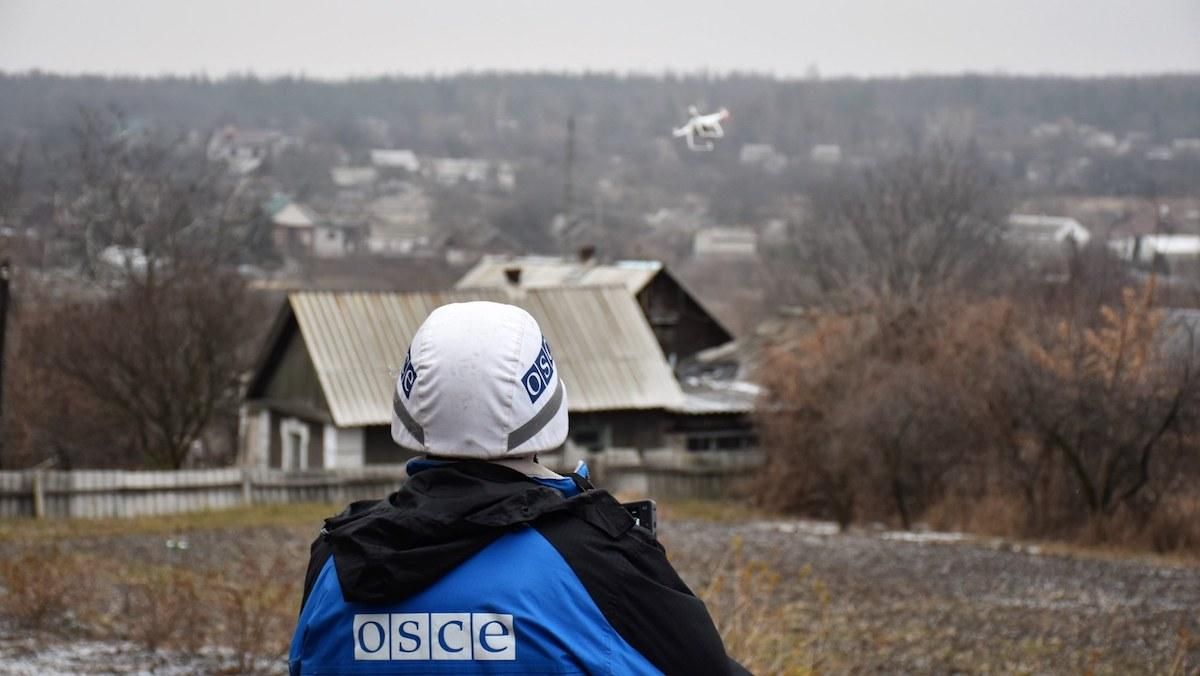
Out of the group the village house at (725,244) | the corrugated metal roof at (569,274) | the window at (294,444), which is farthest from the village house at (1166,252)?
the window at (294,444)

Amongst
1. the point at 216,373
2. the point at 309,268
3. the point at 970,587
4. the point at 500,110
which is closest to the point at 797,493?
the point at 216,373

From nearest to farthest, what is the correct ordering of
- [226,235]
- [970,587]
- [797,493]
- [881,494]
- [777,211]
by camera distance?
[970,587] → [881,494] → [797,493] → [226,235] → [777,211]

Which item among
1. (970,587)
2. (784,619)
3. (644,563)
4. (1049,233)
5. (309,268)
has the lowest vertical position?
(309,268)

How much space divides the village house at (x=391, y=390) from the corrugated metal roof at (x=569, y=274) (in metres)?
4.79

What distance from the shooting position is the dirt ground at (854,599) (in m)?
9.66

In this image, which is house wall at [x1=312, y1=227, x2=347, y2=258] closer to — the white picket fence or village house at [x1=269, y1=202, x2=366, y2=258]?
village house at [x1=269, y1=202, x2=366, y2=258]

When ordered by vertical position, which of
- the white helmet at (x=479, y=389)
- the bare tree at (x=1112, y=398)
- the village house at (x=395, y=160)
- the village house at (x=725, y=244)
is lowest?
the village house at (x=395, y=160)

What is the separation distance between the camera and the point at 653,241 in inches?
2778

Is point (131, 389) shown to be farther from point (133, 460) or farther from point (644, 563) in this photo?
point (644, 563)

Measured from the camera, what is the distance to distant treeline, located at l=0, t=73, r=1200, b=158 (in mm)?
68812

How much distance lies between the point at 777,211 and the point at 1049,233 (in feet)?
45.2

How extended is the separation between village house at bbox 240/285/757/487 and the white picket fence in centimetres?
139

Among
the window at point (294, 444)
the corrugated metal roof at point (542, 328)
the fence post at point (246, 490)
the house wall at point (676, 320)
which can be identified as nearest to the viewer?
the fence post at point (246, 490)

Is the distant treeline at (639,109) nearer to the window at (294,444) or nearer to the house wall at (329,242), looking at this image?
the house wall at (329,242)
